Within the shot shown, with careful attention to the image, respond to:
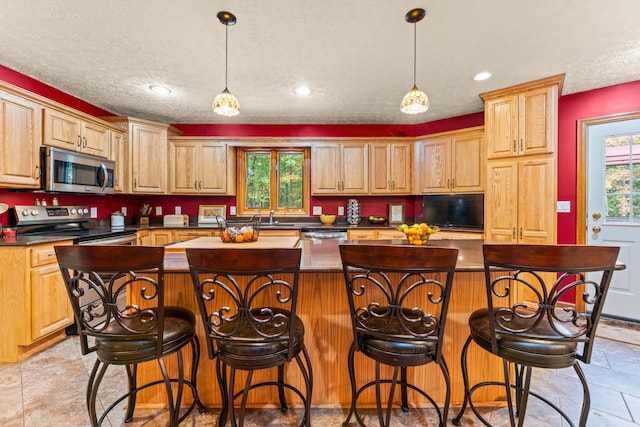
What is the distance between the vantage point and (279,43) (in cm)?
233

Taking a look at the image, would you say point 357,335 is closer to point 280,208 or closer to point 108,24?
point 108,24

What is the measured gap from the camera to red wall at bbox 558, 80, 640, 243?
3117 millimetres

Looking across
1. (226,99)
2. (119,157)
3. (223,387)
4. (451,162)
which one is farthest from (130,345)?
(451,162)

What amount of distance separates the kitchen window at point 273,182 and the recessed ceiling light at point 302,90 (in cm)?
131

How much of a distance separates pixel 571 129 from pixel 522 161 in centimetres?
86

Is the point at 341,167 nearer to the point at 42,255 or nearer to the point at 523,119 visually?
the point at 523,119

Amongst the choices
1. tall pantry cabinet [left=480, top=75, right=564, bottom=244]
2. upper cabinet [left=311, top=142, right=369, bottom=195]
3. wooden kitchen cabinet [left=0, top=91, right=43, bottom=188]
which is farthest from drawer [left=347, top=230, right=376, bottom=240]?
wooden kitchen cabinet [left=0, top=91, right=43, bottom=188]

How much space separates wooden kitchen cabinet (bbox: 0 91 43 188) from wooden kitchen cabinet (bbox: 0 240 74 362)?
71 centimetres

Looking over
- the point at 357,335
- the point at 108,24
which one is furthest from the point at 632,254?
the point at 108,24

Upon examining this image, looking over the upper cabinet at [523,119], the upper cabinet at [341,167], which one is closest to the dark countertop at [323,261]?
the upper cabinet at [523,119]

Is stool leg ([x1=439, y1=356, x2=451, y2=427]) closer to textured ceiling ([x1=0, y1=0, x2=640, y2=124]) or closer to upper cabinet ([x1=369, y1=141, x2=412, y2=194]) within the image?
textured ceiling ([x1=0, y1=0, x2=640, y2=124])

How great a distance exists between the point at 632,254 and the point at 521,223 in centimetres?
111

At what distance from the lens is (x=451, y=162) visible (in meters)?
3.83

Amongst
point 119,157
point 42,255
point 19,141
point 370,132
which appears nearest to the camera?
point 42,255
